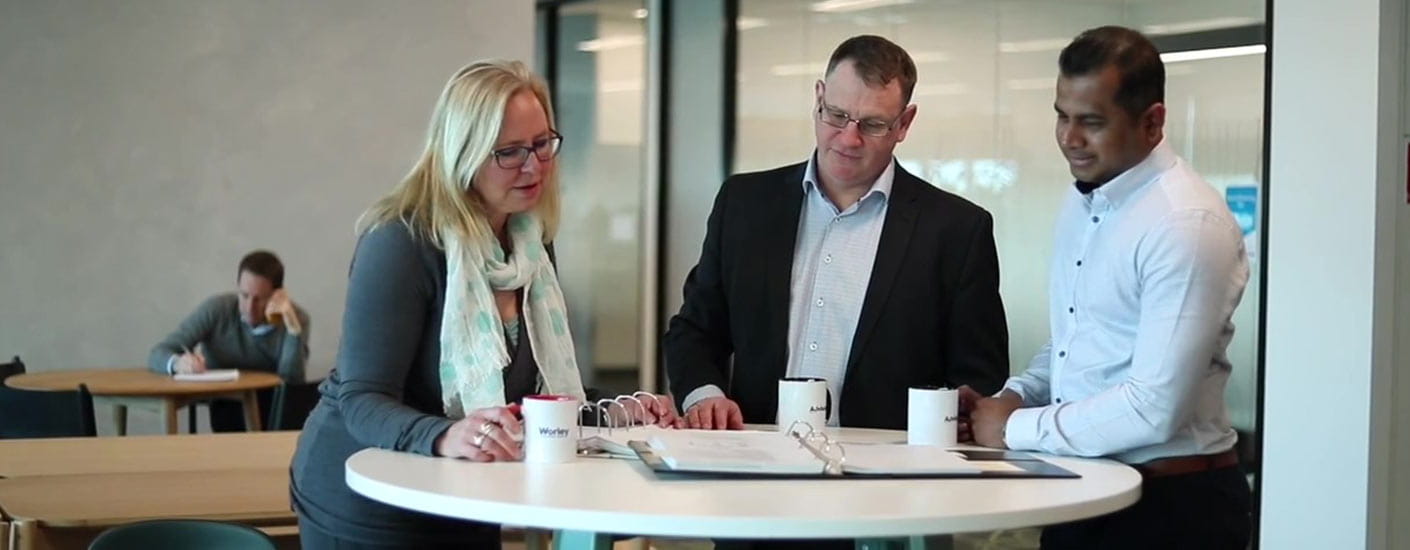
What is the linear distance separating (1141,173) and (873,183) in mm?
712

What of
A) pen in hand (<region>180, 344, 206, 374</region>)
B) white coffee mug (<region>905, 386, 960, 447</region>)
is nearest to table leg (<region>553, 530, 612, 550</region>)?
white coffee mug (<region>905, 386, 960, 447</region>)

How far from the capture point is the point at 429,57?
789 cm

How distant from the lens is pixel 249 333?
22.9ft

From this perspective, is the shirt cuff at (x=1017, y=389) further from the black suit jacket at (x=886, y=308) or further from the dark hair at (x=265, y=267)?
the dark hair at (x=265, y=267)

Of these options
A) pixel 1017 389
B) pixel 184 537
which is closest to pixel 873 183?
pixel 1017 389

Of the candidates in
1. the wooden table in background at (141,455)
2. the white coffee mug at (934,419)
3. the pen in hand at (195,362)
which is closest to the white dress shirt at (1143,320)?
the white coffee mug at (934,419)

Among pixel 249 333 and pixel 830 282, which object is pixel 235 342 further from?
pixel 830 282

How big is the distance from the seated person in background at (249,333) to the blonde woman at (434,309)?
4.52 m

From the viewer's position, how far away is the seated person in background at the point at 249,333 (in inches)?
271

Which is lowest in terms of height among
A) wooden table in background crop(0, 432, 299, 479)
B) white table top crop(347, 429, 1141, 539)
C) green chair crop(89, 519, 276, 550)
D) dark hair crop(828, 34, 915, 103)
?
wooden table in background crop(0, 432, 299, 479)

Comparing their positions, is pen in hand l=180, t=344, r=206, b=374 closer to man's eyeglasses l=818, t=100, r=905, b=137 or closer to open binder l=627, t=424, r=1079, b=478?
man's eyeglasses l=818, t=100, r=905, b=137

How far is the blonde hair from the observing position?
94.6 inches

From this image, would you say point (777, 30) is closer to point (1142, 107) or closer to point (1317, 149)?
point (1317, 149)

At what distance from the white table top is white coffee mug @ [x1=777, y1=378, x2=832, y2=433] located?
1.43 feet
